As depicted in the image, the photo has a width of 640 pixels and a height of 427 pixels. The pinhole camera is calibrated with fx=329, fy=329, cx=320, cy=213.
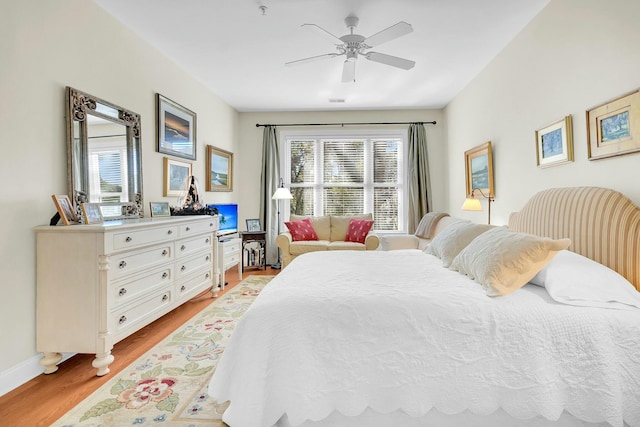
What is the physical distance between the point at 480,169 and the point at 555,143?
1.52m

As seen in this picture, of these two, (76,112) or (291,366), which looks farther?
(76,112)

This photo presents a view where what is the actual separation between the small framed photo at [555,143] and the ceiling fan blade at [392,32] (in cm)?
143

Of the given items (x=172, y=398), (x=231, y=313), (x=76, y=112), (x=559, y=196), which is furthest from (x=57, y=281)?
(x=559, y=196)

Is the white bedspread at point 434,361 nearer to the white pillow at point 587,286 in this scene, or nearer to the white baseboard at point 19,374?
the white pillow at point 587,286

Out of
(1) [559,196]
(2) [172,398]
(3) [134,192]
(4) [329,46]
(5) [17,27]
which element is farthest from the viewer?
(4) [329,46]

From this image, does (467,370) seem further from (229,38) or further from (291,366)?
(229,38)

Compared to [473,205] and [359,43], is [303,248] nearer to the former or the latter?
[473,205]

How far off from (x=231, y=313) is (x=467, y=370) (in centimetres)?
247

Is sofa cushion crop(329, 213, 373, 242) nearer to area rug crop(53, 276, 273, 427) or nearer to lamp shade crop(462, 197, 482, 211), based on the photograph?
lamp shade crop(462, 197, 482, 211)

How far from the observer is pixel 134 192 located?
122 inches

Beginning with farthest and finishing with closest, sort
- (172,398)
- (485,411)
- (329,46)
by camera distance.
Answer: (329,46) < (172,398) < (485,411)

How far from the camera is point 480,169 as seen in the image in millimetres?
4250

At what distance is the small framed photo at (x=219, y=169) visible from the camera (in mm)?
4758

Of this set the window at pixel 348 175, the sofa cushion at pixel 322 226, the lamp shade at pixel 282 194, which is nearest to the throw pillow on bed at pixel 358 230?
the sofa cushion at pixel 322 226
